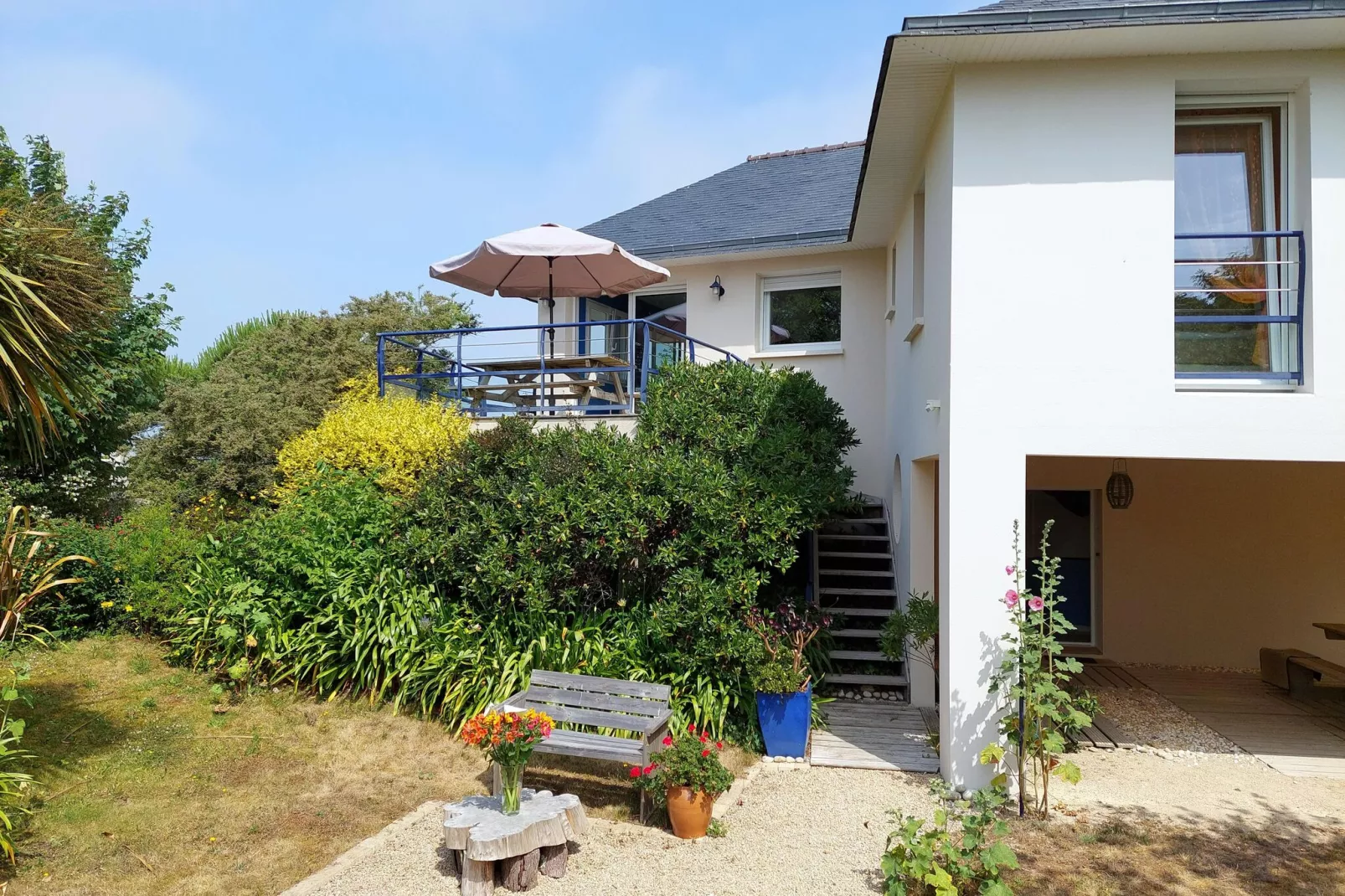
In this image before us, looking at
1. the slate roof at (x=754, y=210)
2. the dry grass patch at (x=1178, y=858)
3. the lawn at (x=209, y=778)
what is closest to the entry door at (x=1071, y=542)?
the slate roof at (x=754, y=210)

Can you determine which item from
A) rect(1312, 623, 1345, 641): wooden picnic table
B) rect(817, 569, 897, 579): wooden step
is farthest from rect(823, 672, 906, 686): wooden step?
rect(1312, 623, 1345, 641): wooden picnic table

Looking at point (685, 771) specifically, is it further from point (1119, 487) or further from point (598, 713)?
point (1119, 487)

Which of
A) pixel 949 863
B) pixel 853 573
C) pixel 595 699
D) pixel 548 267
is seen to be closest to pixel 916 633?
pixel 853 573

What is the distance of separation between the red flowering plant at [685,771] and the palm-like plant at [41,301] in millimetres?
4464

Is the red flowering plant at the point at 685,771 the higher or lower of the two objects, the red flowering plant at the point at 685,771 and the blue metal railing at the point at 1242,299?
the lower

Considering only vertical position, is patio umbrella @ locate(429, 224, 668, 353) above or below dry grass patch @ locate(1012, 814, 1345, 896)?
above

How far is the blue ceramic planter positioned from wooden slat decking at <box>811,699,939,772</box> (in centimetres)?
21

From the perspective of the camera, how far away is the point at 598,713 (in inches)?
255

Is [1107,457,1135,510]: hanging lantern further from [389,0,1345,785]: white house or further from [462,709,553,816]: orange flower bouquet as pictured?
[462,709,553,816]: orange flower bouquet

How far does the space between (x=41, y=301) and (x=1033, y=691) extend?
6.85 metres

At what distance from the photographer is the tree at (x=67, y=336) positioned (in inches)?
206

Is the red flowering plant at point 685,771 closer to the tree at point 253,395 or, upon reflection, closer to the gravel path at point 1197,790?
the gravel path at point 1197,790

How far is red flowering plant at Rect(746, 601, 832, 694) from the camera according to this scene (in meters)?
6.98

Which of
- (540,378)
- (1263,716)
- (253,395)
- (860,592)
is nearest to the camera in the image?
(1263,716)
